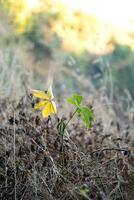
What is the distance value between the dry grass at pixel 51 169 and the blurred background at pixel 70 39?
5.30 metres

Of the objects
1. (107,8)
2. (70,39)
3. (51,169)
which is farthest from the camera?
(107,8)

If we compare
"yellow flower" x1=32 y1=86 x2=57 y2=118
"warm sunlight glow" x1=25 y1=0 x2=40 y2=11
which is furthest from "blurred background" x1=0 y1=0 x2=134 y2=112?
"yellow flower" x1=32 y1=86 x2=57 y2=118

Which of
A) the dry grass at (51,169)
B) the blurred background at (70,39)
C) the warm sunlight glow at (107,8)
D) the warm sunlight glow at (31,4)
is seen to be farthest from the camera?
the warm sunlight glow at (107,8)

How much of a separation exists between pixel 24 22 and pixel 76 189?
7584 mm

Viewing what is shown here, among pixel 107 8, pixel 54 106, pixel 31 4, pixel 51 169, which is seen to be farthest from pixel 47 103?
pixel 107 8

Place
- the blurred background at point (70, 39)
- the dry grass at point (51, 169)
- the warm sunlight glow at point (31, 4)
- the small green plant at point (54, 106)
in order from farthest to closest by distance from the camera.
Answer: the warm sunlight glow at point (31, 4) → the blurred background at point (70, 39) → the dry grass at point (51, 169) → the small green plant at point (54, 106)

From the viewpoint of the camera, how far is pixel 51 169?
2104mm

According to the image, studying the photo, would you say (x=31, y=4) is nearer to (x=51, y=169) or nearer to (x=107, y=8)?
(x=107, y=8)

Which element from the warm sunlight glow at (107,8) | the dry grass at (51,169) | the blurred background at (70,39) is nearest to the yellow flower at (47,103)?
the dry grass at (51,169)

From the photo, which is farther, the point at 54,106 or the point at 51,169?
the point at 51,169

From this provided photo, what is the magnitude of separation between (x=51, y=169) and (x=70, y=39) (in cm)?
790

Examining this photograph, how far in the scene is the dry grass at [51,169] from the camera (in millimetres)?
2049

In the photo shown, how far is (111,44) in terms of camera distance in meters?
10.2

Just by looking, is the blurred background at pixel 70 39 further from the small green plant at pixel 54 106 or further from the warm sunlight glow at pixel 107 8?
the small green plant at pixel 54 106
